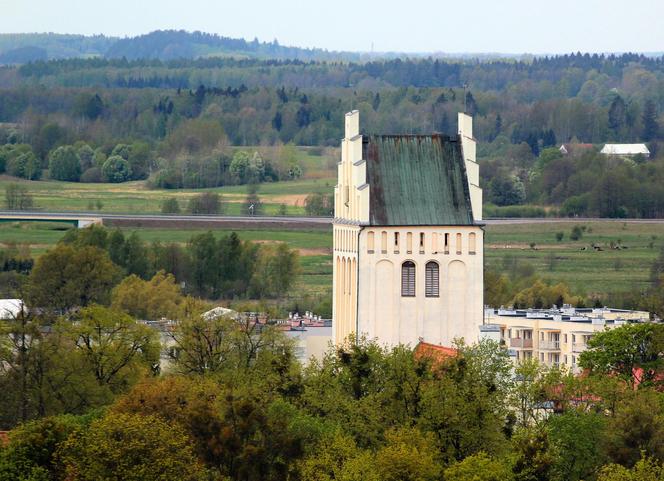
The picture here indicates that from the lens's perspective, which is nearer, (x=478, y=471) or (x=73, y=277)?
(x=478, y=471)

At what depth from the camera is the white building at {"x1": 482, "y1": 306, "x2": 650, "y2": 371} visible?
100 metres

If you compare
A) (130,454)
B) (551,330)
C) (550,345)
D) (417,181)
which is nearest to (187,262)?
(551,330)

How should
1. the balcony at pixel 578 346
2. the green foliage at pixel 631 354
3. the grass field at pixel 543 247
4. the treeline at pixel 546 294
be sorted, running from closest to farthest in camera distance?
1. the green foliage at pixel 631 354
2. the balcony at pixel 578 346
3. the treeline at pixel 546 294
4. the grass field at pixel 543 247

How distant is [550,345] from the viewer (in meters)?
103

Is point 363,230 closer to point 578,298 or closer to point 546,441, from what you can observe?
point 546,441

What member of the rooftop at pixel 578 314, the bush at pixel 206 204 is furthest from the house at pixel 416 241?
the bush at pixel 206 204

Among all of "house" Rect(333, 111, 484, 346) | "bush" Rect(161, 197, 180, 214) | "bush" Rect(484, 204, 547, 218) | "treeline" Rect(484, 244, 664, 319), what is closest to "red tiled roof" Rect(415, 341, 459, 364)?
"house" Rect(333, 111, 484, 346)

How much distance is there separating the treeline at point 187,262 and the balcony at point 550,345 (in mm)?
25726

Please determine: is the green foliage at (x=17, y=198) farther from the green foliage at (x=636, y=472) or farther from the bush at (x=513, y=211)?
the green foliage at (x=636, y=472)

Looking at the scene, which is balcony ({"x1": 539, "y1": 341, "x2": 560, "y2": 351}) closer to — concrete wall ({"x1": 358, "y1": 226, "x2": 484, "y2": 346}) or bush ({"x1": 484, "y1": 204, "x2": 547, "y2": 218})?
concrete wall ({"x1": 358, "y1": 226, "x2": 484, "y2": 346})

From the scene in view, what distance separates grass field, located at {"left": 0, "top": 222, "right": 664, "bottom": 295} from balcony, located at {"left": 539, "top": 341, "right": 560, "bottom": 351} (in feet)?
85.3

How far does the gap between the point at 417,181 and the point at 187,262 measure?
66.3 metres

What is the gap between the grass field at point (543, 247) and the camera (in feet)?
448

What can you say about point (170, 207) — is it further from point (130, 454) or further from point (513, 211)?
point (130, 454)
